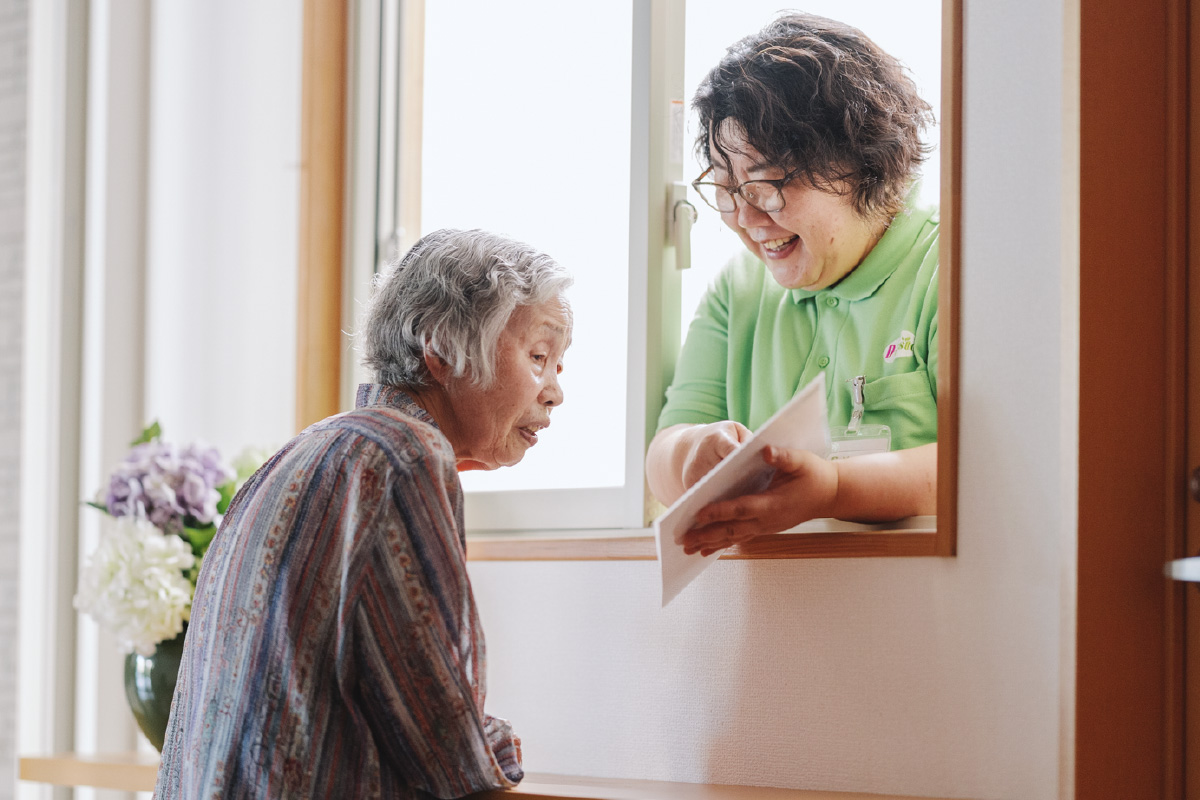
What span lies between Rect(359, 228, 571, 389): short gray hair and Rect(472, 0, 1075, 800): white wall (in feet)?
1.43

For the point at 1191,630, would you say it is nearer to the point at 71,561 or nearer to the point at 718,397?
the point at 718,397

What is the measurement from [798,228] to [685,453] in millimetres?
337

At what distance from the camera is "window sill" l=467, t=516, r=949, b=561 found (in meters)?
1.47

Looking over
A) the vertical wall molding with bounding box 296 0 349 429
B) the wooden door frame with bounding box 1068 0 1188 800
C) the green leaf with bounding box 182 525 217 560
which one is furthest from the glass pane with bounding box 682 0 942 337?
the green leaf with bounding box 182 525 217 560

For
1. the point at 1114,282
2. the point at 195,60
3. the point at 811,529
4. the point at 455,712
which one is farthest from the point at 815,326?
the point at 195,60

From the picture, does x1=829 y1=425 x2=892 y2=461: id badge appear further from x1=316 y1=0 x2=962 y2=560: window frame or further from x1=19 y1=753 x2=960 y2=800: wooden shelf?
x1=19 y1=753 x2=960 y2=800: wooden shelf

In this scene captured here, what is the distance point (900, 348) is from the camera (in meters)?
1.54

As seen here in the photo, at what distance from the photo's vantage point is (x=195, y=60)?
8.85 feet

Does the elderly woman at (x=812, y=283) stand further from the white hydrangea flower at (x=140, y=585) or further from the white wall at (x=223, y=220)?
the white wall at (x=223, y=220)

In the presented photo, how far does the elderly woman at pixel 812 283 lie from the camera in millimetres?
1496

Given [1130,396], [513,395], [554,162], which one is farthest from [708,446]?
[554,162]

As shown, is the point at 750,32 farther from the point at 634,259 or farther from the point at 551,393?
A: the point at 551,393

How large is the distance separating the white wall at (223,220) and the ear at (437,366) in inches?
37.4

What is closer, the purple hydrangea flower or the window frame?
the window frame
